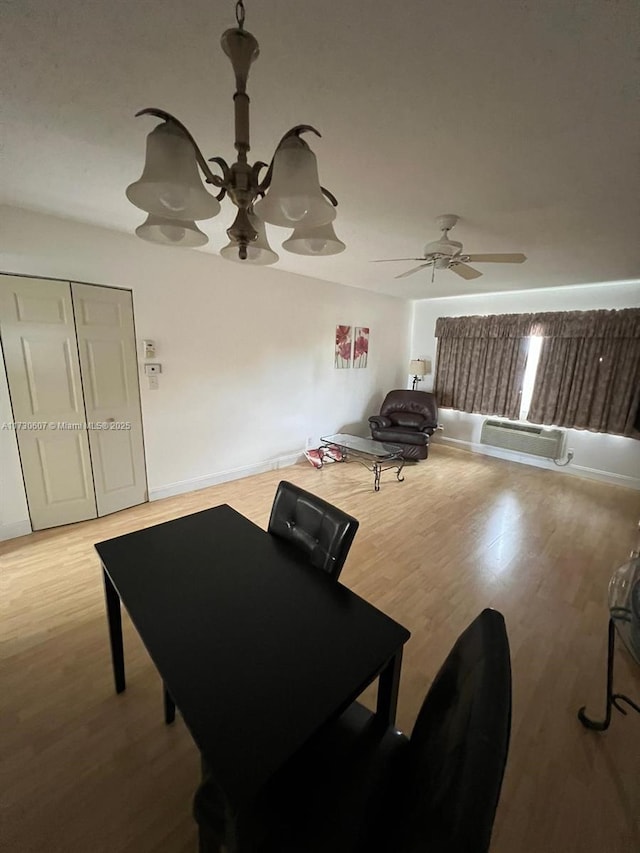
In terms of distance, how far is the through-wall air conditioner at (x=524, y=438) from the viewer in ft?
14.8

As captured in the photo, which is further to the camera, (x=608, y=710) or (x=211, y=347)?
(x=211, y=347)

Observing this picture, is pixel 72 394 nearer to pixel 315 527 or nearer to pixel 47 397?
pixel 47 397

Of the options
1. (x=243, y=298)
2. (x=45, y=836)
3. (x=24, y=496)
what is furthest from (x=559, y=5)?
(x=24, y=496)

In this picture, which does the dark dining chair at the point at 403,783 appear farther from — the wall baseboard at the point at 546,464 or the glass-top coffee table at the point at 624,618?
the wall baseboard at the point at 546,464

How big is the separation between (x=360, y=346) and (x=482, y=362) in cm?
189

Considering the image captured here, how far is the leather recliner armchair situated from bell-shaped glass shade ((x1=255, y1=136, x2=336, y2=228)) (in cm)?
402

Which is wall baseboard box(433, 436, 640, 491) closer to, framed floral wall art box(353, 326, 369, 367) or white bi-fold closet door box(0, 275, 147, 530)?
framed floral wall art box(353, 326, 369, 367)

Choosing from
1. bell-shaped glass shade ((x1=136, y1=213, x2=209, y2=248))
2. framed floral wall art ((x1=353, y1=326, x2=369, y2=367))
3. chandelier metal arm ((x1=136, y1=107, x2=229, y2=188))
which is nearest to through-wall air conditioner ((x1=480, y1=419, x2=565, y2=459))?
framed floral wall art ((x1=353, y1=326, x2=369, y2=367))

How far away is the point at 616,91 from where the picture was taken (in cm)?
117

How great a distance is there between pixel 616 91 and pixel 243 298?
3.11 metres

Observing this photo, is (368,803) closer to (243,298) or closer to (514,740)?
(514,740)

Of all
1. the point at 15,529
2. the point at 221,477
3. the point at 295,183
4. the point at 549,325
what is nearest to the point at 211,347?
the point at 221,477

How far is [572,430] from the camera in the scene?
4.46 metres

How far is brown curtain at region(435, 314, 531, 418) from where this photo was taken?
4773 millimetres
